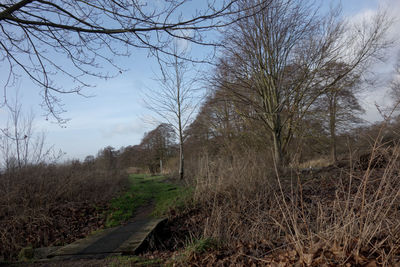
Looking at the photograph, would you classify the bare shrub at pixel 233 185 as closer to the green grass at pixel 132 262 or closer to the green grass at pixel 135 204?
the green grass at pixel 135 204

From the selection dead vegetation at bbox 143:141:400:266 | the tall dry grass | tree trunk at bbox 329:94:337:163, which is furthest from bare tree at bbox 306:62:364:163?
dead vegetation at bbox 143:141:400:266

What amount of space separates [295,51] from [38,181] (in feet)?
35.6

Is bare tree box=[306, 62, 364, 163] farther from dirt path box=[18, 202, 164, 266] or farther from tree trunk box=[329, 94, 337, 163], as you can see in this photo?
dirt path box=[18, 202, 164, 266]

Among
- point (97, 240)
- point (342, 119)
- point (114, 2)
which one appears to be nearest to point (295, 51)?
point (342, 119)

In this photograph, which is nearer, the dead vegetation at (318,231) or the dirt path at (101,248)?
the dead vegetation at (318,231)

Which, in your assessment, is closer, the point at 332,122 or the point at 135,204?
the point at 135,204

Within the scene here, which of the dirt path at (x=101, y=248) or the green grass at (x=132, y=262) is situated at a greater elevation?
the green grass at (x=132, y=262)

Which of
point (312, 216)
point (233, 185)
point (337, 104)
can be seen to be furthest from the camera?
point (337, 104)

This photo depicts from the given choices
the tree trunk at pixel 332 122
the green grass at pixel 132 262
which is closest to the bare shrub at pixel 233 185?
the green grass at pixel 132 262

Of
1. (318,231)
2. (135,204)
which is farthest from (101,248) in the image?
(135,204)

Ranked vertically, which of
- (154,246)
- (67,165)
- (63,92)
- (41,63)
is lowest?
(154,246)

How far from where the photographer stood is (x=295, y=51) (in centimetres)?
1134

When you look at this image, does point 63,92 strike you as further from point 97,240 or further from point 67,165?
point 67,165

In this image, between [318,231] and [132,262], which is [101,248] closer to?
[132,262]
